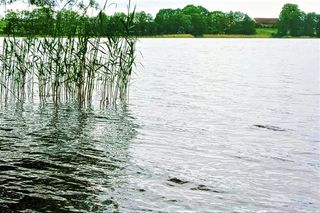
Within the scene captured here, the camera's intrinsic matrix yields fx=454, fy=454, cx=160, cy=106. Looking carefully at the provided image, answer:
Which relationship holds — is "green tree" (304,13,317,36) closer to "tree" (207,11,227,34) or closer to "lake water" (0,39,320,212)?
"tree" (207,11,227,34)

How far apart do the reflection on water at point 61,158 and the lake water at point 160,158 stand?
22 millimetres

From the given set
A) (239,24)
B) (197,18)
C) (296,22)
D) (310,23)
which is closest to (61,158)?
(197,18)

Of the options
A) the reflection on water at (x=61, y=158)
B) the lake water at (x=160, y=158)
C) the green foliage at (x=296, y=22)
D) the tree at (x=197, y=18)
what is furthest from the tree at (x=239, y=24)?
the reflection on water at (x=61, y=158)

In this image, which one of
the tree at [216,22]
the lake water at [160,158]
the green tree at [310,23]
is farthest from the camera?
the tree at [216,22]

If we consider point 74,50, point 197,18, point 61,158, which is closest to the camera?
→ point 61,158

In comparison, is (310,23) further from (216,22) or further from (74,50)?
(74,50)

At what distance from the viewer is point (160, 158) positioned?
466 inches

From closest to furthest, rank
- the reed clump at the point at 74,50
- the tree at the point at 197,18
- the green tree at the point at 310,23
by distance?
the reed clump at the point at 74,50 → the tree at the point at 197,18 → the green tree at the point at 310,23

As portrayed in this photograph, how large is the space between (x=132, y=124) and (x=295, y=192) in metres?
8.36

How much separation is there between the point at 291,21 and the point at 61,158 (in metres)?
163

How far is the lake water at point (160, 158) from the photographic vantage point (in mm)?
8523

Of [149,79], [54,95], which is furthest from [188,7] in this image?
[54,95]

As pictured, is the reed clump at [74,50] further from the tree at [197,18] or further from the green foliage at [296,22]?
the green foliage at [296,22]

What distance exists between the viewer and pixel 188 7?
175125 millimetres
